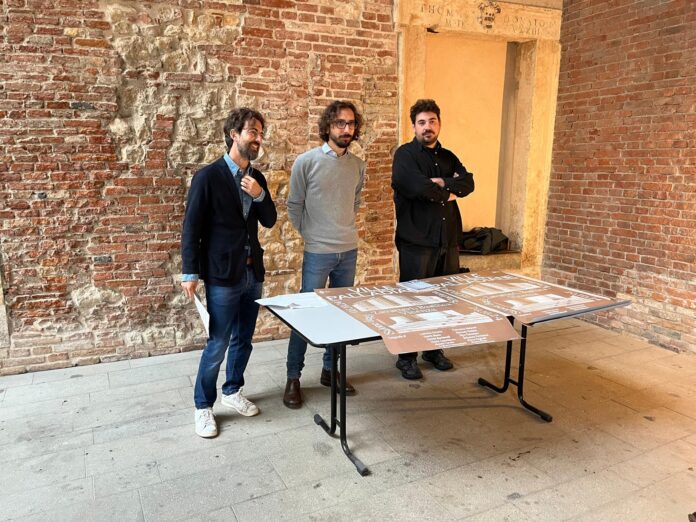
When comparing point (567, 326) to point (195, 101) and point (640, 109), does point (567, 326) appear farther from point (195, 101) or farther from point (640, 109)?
point (195, 101)

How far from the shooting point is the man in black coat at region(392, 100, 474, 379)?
3.56 meters

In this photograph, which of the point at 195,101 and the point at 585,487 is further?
the point at 195,101

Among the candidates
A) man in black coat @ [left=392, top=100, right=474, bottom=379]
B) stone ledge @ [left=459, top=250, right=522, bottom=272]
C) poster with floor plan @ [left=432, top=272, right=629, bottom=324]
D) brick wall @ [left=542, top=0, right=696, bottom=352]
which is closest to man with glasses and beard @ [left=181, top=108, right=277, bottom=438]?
man in black coat @ [left=392, top=100, right=474, bottom=379]

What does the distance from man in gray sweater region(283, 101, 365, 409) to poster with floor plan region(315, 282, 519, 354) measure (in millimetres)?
364

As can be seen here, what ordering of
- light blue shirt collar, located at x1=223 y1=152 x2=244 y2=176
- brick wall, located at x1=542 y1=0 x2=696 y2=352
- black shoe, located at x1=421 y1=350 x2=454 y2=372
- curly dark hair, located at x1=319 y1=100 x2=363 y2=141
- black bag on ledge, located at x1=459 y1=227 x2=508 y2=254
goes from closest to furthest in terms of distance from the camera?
1. light blue shirt collar, located at x1=223 y1=152 x2=244 y2=176
2. curly dark hair, located at x1=319 y1=100 x2=363 y2=141
3. black shoe, located at x1=421 y1=350 x2=454 y2=372
4. brick wall, located at x1=542 y1=0 x2=696 y2=352
5. black bag on ledge, located at x1=459 y1=227 x2=508 y2=254

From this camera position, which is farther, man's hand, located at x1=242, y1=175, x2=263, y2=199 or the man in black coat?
the man in black coat

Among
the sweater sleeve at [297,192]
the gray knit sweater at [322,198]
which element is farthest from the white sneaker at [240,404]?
the sweater sleeve at [297,192]

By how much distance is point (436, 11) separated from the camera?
4742mm

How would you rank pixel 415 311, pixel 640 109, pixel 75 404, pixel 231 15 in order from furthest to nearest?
pixel 640 109 < pixel 231 15 < pixel 75 404 < pixel 415 311

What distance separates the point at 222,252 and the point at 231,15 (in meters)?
2.27

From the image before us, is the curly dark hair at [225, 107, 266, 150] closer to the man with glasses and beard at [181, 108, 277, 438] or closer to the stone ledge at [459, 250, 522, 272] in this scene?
the man with glasses and beard at [181, 108, 277, 438]

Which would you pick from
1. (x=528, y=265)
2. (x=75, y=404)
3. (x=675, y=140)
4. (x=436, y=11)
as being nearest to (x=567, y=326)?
(x=528, y=265)

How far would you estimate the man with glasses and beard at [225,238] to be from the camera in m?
2.79

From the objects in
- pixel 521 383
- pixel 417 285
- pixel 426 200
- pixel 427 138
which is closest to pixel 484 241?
pixel 426 200
